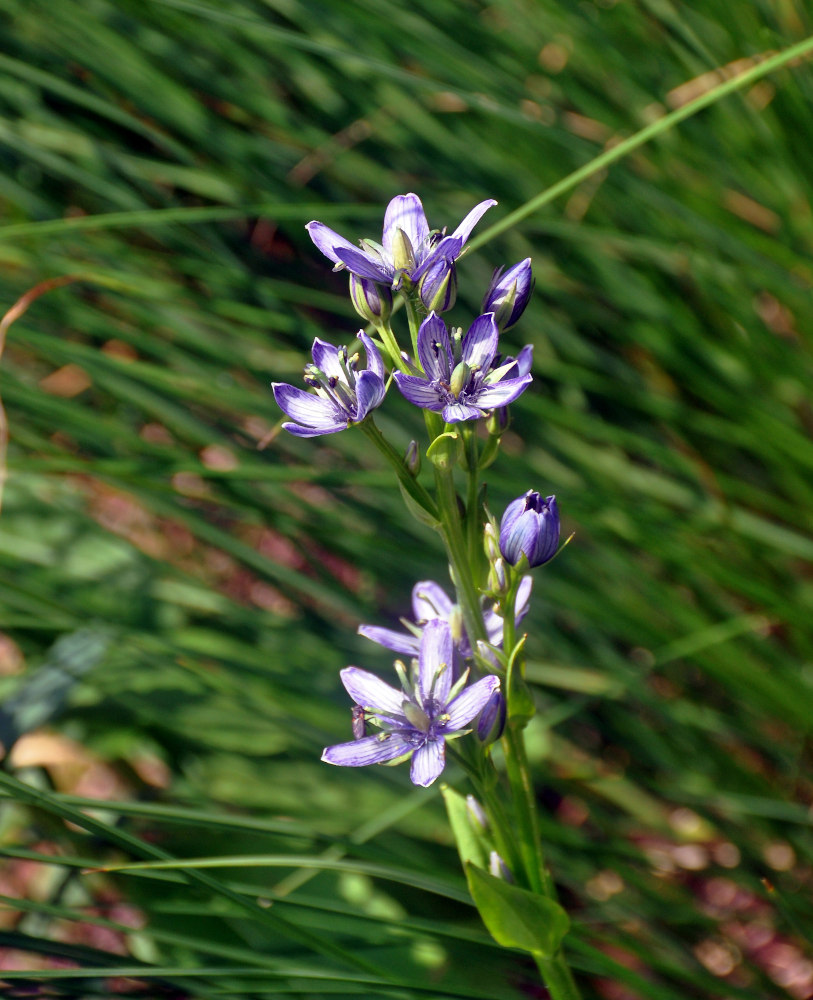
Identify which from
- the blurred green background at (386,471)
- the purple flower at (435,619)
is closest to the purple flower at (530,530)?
the purple flower at (435,619)

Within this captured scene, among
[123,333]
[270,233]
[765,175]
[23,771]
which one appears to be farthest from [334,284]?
[23,771]

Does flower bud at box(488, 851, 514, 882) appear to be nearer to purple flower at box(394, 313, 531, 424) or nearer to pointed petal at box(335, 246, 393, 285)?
purple flower at box(394, 313, 531, 424)

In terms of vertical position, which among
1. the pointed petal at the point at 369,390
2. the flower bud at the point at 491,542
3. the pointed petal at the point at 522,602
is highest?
the pointed petal at the point at 369,390

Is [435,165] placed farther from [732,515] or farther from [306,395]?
[306,395]

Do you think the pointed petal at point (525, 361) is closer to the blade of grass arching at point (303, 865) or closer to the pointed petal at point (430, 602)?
the pointed petal at point (430, 602)

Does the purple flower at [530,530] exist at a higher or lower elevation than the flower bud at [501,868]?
higher

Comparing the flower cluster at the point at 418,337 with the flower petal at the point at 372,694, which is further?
the flower petal at the point at 372,694
